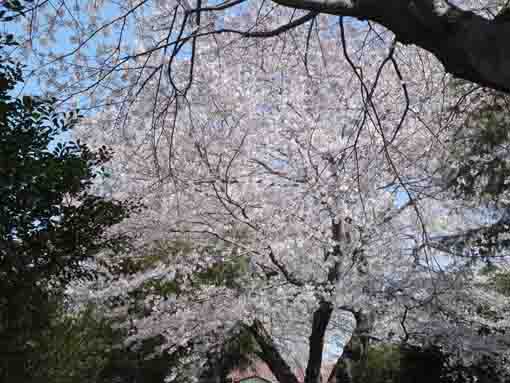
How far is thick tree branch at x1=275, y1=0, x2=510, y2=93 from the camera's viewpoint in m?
1.92

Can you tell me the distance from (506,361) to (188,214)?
6900 mm

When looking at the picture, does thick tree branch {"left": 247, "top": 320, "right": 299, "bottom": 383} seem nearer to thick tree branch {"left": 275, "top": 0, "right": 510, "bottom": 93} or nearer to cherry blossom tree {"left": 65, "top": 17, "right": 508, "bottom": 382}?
cherry blossom tree {"left": 65, "top": 17, "right": 508, "bottom": 382}

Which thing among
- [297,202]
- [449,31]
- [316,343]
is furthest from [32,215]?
[316,343]

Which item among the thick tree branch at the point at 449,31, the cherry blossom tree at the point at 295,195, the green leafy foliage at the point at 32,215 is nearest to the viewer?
the thick tree branch at the point at 449,31

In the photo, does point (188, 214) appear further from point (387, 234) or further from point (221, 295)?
point (387, 234)

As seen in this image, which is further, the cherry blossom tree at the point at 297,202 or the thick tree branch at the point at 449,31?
the cherry blossom tree at the point at 297,202

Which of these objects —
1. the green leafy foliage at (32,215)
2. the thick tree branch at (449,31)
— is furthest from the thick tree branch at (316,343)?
the thick tree branch at (449,31)

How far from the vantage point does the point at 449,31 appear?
2041 millimetres

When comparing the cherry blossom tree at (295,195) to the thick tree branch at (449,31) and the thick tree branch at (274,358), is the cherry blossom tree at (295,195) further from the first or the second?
the thick tree branch at (449,31)

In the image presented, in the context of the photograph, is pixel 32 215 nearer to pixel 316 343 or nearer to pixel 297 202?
pixel 297 202

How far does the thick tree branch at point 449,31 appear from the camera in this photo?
192cm

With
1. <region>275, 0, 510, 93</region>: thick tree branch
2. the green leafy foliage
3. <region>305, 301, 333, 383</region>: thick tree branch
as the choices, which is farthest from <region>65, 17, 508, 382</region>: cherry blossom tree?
<region>275, 0, 510, 93</region>: thick tree branch

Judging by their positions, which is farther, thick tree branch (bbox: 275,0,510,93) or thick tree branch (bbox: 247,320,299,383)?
thick tree branch (bbox: 247,320,299,383)

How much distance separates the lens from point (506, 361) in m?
9.95
